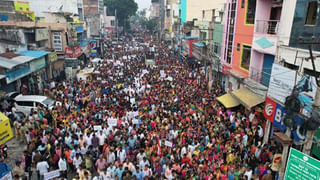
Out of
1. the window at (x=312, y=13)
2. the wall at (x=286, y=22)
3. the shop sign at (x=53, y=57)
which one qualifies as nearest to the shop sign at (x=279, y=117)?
the wall at (x=286, y=22)

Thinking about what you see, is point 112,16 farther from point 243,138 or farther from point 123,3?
point 243,138

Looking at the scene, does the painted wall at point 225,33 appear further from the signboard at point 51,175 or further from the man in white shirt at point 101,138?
the signboard at point 51,175

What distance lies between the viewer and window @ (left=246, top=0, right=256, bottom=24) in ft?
51.4

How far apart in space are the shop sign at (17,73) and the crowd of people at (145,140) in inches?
123

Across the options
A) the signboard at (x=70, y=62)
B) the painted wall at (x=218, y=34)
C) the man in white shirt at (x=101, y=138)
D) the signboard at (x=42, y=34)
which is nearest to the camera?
the man in white shirt at (x=101, y=138)

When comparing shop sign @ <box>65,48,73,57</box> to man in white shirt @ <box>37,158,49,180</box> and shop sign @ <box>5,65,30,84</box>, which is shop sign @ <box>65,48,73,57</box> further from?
man in white shirt @ <box>37,158,49,180</box>

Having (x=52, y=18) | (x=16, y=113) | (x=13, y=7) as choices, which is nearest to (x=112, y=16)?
(x=52, y=18)

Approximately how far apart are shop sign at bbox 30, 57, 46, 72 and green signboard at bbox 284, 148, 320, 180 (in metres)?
19.2

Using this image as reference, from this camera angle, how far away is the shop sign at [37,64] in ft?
64.7

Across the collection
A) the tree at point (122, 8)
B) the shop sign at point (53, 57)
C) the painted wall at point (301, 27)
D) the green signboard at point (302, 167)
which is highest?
the tree at point (122, 8)

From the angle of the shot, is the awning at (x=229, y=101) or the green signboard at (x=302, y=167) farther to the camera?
the awning at (x=229, y=101)

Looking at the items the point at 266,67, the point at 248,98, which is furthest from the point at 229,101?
the point at 266,67

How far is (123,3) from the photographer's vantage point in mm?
79500

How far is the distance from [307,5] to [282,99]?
13.6 ft
